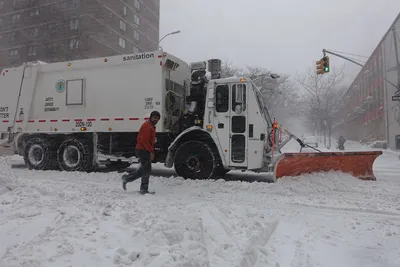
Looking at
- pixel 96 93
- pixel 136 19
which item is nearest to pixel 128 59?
pixel 96 93

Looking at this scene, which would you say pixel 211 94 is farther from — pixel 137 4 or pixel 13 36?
pixel 13 36

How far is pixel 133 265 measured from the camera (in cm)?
282

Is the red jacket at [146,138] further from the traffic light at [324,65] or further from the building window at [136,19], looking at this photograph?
the building window at [136,19]

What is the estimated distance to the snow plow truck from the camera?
8156 mm

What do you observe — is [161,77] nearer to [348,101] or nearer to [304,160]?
[304,160]

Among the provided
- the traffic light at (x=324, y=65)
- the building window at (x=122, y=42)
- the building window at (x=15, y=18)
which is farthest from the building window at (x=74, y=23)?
the traffic light at (x=324, y=65)

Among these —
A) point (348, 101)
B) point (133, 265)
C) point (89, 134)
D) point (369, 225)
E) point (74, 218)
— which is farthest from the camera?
point (348, 101)

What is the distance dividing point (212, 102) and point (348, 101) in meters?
62.2

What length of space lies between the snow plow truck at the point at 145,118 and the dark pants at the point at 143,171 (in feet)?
6.95

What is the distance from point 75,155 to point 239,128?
541cm

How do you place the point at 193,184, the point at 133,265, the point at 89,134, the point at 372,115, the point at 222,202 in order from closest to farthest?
the point at 133,265
the point at 222,202
the point at 193,184
the point at 89,134
the point at 372,115

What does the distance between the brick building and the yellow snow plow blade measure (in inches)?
402

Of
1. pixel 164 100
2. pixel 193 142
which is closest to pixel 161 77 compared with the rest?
pixel 164 100

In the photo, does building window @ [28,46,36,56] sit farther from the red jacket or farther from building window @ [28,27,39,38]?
the red jacket
